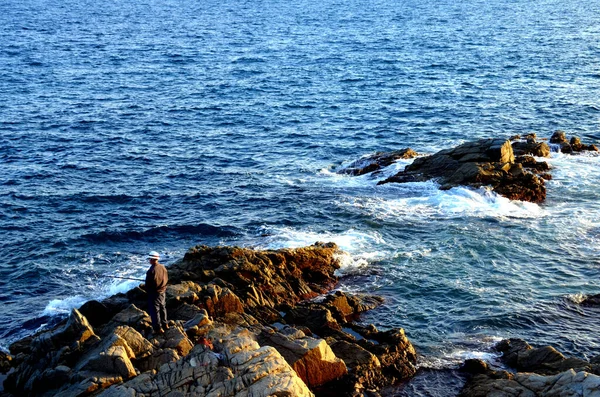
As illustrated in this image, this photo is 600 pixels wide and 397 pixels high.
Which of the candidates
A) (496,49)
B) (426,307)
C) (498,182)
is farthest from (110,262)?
(496,49)

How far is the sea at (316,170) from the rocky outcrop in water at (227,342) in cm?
143

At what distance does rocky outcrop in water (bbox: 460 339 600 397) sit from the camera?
59.4 ft

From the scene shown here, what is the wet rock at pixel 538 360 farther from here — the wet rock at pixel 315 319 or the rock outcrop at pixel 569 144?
the rock outcrop at pixel 569 144

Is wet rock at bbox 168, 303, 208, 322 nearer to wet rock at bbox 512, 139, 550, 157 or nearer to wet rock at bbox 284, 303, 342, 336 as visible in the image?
wet rock at bbox 284, 303, 342, 336

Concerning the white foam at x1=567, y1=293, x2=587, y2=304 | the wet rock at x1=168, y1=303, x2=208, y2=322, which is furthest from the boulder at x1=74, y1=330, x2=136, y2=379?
the white foam at x1=567, y1=293, x2=587, y2=304

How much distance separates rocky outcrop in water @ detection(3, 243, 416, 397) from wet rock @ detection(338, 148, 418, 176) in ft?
48.0

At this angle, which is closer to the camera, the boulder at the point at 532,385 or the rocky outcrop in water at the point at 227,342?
the boulder at the point at 532,385

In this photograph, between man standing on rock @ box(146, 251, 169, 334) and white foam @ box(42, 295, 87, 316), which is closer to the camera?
man standing on rock @ box(146, 251, 169, 334)

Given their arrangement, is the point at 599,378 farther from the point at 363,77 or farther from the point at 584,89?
the point at 363,77

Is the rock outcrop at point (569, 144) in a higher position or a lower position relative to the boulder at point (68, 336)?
lower

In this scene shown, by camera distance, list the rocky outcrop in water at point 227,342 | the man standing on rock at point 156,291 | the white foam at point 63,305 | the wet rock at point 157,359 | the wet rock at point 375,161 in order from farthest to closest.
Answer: the wet rock at point 375,161
the white foam at point 63,305
the man standing on rock at point 156,291
the wet rock at point 157,359
the rocky outcrop in water at point 227,342

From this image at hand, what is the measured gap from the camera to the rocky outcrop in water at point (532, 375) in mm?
18109

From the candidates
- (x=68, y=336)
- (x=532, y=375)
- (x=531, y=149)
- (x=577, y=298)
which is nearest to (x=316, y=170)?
(x=531, y=149)

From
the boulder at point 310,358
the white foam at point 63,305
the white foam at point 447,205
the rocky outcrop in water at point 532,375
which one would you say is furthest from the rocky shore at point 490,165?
the boulder at point 310,358
